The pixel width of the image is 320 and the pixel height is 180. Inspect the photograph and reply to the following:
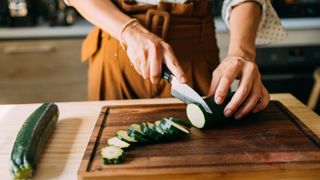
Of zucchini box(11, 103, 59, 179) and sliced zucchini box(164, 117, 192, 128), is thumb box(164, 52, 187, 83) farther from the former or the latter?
zucchini box(11, 103, 59, 179)

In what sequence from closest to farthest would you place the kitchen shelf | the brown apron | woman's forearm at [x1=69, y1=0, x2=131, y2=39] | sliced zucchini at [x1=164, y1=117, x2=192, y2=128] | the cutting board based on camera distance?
the cutting board < sliced zucchini at [x1=164, y1=117, x2=192, y2=128] < woman's forearm at [x1=69, y1=0, x2=131, y2=39] < the brown apron < the kitchen shelf

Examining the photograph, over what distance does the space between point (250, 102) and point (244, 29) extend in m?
0.24

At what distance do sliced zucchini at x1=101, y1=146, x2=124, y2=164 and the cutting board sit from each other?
0.03 feet

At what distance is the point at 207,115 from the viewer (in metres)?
0.87

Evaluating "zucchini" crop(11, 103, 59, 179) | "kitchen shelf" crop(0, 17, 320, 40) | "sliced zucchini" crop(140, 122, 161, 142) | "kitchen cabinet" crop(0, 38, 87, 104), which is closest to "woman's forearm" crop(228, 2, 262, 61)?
"sliced zucchini" crop(140, 122, 161, 142)

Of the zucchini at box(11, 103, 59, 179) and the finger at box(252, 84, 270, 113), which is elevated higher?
the finger at box(252, 84, 270, 113)

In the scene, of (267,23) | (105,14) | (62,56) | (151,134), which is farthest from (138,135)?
(62,56)

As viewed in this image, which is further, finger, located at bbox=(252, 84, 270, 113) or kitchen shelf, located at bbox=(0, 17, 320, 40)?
kitchen shelf, located at bbox=(0, 17, 320, 40)

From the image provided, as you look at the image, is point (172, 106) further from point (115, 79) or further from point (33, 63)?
point (33, 63)

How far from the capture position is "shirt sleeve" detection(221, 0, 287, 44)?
1.17 meters

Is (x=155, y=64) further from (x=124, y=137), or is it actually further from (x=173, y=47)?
(x=173, y=47)

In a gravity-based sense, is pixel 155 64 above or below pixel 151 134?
above

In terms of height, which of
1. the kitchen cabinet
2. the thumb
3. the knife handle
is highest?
the thumb

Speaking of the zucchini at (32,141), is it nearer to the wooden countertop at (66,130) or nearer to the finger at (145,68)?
the wooden countertop at (66,130)
